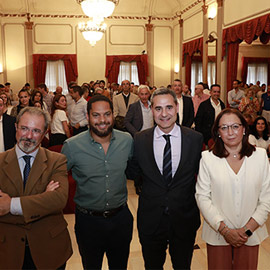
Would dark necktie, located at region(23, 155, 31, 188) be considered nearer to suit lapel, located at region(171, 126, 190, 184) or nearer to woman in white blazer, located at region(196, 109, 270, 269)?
suit lapel, located at region(171, 126, 190, 184)

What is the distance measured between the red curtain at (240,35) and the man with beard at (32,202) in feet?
22.7

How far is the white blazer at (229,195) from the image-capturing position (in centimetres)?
200

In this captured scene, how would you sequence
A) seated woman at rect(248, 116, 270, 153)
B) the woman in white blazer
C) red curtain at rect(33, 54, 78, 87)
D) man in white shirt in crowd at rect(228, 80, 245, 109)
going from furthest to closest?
red curtain at rect(33, 54, 78, 87) < man in white shirt in crowd at rect(228, 80, 245, 109) < seated woman at rect(248, 116, 270, 153) < the woman in white blazer

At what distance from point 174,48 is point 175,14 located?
4.77 ft

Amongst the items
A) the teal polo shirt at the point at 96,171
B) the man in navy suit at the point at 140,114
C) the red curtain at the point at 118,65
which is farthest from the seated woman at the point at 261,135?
the red curtain at the point at 118,65

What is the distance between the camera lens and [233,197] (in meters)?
2.01

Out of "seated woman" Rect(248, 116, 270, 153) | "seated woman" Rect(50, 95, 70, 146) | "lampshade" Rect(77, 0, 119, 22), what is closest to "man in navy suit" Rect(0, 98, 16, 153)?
"seated woman" Rect(50, 95, 70, 146)

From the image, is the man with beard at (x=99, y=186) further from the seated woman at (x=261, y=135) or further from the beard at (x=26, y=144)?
the seated woman at (x=261, y=135)

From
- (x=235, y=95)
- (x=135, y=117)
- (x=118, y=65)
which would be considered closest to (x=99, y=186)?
(x=135, y=117)

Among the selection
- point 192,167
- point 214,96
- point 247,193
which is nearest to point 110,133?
point 192,167

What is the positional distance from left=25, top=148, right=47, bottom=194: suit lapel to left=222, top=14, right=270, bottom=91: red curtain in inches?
272

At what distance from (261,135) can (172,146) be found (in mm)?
3490

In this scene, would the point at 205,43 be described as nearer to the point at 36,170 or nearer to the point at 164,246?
the point at 164,246

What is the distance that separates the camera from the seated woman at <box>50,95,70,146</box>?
4824 millimetres
